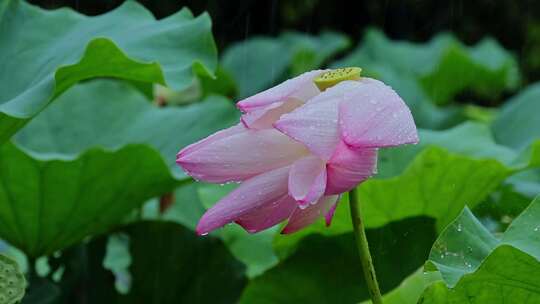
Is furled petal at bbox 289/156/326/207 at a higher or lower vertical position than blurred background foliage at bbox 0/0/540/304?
higher

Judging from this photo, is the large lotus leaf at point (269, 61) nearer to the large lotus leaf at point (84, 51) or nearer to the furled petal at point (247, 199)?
the large lotus leaf at point (84, 51)

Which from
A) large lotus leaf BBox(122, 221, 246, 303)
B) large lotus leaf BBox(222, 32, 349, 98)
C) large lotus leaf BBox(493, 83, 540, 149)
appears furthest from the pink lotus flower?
large lotus leaf BBox(222, 32, 349, 98)

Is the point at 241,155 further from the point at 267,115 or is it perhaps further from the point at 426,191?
the point at 426,191

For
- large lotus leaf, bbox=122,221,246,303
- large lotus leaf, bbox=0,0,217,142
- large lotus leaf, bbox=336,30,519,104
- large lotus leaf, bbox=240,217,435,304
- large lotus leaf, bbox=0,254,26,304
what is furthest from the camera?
large lotus leaf, bbox=336,30,519,104

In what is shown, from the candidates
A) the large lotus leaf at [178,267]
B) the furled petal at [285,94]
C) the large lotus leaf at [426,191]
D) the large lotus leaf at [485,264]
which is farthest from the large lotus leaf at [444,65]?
the furled petal at [285,94]

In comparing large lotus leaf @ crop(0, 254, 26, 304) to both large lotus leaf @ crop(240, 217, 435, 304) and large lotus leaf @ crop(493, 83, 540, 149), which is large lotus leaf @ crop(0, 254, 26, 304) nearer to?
large lotus leaf @ crop(240, 217, 435, 304)

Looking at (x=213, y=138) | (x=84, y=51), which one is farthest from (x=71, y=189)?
(x=213, y=138)

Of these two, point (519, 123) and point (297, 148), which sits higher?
point (297, 148)

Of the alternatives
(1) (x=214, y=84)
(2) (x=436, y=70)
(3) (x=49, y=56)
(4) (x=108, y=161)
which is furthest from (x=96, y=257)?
(2) (x=436, y=70)
